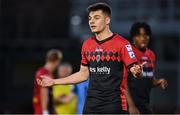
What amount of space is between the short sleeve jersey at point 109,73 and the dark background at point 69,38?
912 inches

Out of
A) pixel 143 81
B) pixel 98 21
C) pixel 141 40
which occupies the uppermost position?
pixel 98 21

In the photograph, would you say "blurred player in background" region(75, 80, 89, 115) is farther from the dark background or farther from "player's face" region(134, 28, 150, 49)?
the dark background

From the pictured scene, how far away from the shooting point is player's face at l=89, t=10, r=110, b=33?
21.7ft

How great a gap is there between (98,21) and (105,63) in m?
0.41

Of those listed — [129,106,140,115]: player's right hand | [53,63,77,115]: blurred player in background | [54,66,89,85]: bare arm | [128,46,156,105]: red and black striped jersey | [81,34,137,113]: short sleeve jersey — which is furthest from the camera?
[53,63,77,115]: blurred player in background

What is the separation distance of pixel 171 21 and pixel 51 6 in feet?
35.4

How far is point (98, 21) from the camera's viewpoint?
6.62 metres

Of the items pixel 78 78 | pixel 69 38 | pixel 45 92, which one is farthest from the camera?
pixel 69 38

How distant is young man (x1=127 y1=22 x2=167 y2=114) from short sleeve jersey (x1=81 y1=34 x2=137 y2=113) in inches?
53.9

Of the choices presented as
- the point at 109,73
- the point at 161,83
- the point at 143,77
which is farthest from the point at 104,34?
the point at 143,77

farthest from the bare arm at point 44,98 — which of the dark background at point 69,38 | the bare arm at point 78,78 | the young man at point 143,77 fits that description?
the dark background at point 69,38

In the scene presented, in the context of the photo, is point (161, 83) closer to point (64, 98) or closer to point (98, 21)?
point (98, 21)

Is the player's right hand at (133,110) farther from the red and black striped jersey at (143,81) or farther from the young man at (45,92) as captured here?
the young man at (45,92)

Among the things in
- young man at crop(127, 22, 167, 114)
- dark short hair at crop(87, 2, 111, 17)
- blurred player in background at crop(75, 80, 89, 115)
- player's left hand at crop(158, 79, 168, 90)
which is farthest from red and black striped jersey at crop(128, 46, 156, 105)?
blurred player in background at crop(75, 80, 89, 115)
